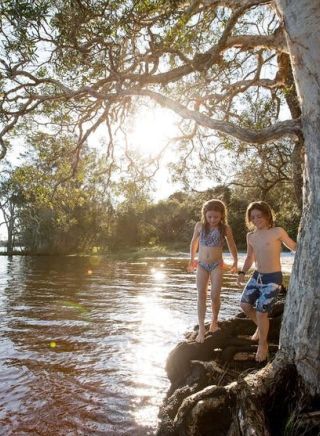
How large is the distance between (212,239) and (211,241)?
0.04 m

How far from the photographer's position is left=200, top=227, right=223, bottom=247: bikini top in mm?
6312

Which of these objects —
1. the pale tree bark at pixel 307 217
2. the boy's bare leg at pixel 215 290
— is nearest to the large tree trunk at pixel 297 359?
the pale tree bark at pixel 307 217

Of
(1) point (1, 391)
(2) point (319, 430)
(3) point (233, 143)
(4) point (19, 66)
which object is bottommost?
(1) point (1, 391)

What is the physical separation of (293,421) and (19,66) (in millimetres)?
9012

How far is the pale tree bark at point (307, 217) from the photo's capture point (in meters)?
4.19

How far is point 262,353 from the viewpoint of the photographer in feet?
17.4

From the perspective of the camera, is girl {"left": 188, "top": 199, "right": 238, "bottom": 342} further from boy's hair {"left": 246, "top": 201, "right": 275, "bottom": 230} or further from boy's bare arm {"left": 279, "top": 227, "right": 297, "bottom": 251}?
boy's bare arm {"left": 279, "top": 227, "right": 297, "bottom": 251}

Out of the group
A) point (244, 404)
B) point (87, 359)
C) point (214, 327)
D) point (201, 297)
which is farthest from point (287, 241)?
point (87, 359)

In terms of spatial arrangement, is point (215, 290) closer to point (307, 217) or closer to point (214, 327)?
point (214, 327)

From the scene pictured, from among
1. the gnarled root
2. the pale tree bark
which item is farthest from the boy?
the gnarled root

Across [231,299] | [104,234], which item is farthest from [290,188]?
[104,234]

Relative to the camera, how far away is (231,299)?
15.1m

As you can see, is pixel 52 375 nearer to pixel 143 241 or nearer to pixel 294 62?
pixel 294 62

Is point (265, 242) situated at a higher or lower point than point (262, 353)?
higher
